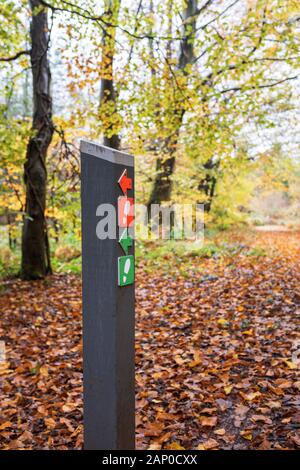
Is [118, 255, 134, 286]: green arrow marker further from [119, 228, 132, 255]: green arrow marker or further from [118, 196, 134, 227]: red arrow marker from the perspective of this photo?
[118, 196, 134, 227]: red arrow marker

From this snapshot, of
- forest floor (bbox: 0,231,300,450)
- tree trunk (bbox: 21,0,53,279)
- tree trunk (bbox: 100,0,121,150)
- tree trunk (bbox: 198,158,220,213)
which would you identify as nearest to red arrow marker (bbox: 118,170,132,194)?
forest floor (bbox: 0,231,300,450)

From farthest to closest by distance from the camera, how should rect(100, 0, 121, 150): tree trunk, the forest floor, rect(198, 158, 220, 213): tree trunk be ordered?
rect(198, 158, 220, 213): tree trunk → rect(100, 0, 121, 150): tree trunk → the forest floor

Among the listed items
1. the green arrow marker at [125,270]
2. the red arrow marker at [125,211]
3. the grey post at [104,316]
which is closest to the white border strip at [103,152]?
the grey post at [104,316]

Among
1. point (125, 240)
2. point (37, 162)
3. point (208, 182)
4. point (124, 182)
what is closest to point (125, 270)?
point (125, 240)

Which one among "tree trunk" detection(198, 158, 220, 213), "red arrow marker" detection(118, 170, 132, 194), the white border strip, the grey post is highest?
"tree trunk" detection(198, 158, 220, 213)

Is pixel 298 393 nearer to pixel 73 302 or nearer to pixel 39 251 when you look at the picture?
pixel 73 302

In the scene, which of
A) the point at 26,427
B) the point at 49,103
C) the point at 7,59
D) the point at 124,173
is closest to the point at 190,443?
the point at 26,427

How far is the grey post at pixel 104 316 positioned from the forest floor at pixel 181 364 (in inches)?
32.4

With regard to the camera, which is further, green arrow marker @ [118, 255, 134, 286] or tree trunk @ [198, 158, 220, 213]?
tree trunk @ [198, 158, 220, 213]

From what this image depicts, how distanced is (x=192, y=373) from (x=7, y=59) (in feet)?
24.4

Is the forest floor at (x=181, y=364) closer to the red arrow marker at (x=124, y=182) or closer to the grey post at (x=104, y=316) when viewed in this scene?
the grey post at (x=104, y=316)

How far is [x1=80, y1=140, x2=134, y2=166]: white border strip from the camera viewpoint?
203cm

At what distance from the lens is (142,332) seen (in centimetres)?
528

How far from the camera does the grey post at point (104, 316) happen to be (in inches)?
81.3
